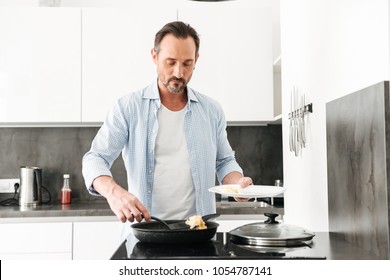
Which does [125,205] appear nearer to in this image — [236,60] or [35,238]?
[35,238]

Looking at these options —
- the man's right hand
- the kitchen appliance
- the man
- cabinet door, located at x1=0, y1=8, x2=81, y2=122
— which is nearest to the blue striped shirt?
the man

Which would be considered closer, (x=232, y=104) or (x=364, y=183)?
(x=364, y=183)

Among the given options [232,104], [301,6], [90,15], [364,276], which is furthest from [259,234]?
[90,15]

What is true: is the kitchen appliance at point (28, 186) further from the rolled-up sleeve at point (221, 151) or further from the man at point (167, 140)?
the rolled-up sleeve at point (221, 151)

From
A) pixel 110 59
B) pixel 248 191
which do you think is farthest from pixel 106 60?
pixel 248 191

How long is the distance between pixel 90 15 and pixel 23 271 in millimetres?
1711

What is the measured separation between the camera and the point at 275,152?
2.84m

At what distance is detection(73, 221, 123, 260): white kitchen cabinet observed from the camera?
2275mm

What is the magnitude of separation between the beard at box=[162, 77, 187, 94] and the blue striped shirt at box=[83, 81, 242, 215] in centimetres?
6

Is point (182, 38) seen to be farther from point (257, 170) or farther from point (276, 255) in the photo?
point (257, 170)

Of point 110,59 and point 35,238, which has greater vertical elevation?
point 110,59

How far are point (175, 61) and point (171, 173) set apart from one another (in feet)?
1.31

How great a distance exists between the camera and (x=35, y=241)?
7.41ft

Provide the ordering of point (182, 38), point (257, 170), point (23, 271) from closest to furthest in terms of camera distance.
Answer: point (23, 271) < point (182, 38) < point (257, 170)
